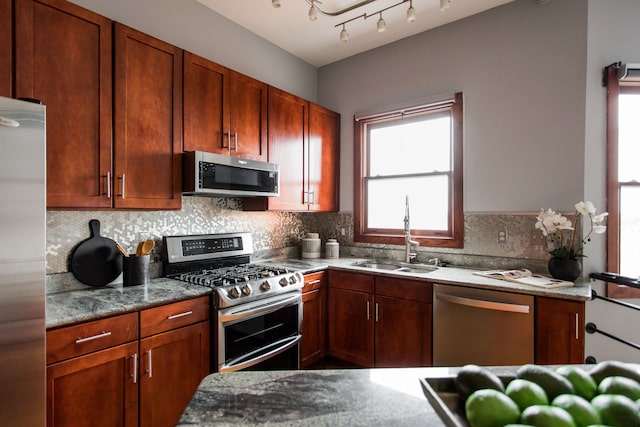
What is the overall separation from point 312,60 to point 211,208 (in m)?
2.03

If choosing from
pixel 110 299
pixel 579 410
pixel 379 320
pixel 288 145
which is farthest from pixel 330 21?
pixel 579 410

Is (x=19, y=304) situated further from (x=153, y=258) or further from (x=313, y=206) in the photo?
(x=313, y=206)

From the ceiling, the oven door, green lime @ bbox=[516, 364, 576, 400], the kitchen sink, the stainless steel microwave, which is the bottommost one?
the oven door

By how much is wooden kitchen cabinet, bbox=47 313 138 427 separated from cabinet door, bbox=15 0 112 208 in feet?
2.14

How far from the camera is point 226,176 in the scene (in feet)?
7.74

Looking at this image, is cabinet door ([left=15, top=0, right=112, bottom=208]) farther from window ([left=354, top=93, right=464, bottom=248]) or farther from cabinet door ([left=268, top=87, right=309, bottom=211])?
window ([left=354, top=93, right=464, bottom=248])

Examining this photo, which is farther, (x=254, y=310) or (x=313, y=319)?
(x=313, y=319)

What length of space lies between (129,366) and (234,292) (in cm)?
63

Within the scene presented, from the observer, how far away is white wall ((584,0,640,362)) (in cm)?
229

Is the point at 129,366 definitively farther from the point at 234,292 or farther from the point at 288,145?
the point at 288,145

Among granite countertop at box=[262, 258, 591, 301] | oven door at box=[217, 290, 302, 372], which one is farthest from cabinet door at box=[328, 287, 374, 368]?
oven door at box=[217, 290, 302, 372]

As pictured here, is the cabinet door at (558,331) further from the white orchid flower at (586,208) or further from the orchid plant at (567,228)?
the white orchid flower at (586,208)

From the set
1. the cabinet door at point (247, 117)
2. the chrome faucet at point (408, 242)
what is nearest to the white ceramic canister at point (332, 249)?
the chrome faucet at point (408, 242)

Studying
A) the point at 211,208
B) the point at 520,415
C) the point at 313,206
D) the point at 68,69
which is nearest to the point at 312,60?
the point at 313,206
